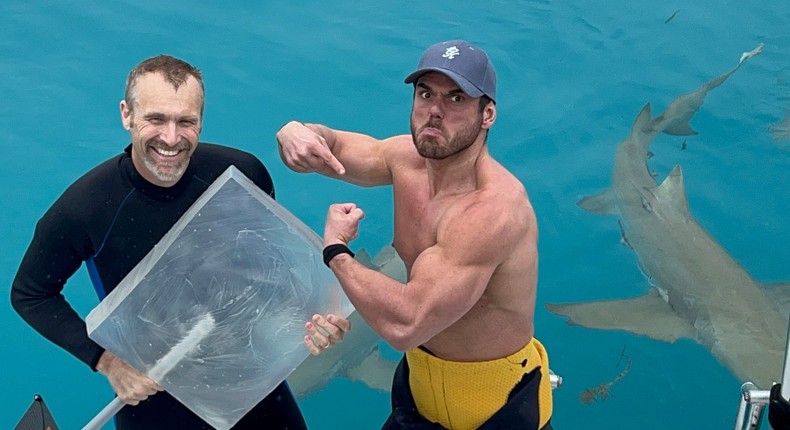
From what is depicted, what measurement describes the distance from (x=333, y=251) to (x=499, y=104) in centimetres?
587

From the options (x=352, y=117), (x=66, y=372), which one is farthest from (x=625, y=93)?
(x=66, y=372)

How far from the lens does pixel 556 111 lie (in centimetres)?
784

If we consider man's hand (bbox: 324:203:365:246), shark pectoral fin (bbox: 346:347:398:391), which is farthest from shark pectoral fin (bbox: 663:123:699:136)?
man's hand (bbox: 324:203:365:246)

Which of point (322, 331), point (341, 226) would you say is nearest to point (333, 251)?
point (341, 226)

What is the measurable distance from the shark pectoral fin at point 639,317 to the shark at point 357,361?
1.14 m

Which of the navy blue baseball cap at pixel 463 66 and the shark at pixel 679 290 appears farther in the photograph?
the shark at pixel 679 290

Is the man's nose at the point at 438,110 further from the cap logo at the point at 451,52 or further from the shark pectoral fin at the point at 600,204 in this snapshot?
the shark pectoral fin at the point at 600,204

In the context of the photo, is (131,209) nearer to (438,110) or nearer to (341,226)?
(341,226)

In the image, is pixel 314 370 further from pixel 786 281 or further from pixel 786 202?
pixel 786 202

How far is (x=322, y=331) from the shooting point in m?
2.31

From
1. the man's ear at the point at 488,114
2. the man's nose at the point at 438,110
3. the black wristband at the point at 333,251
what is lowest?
the black wristband at the point at 333,251

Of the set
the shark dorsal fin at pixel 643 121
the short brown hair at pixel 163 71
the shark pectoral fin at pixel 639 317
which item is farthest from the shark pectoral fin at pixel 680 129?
the short brown hair at pixel 163 71

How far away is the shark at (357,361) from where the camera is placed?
485cm

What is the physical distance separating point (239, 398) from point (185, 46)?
20.2ft
